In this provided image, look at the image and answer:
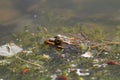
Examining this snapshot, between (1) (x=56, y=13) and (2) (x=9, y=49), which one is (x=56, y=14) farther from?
(2) (x=9, y=49)

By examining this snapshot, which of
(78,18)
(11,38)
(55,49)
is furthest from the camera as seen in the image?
(78,18)

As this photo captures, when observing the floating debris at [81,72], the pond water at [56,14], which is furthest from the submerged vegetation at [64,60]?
the pond water at [56,14]

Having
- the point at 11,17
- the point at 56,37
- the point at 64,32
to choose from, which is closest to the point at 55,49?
the point at 56,37

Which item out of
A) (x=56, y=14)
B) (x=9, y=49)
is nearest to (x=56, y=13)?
(x=56, y=14)

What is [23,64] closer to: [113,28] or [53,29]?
[53,29]

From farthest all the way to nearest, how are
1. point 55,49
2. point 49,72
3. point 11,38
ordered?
point 11,38 < point 55,49 < point 49,72

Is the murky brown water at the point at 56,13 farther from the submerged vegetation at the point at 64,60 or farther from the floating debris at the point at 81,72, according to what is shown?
the floating debris at the point at 81,72
